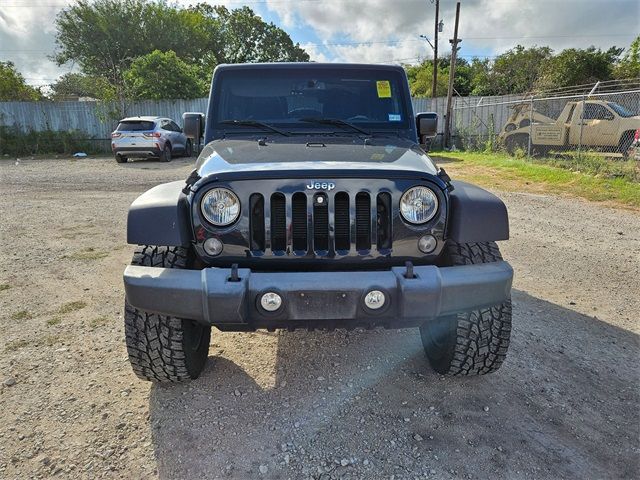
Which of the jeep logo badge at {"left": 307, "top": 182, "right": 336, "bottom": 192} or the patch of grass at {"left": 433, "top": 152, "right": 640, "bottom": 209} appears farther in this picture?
the patch of grass at {"left": 433, "top": 152, "right": 640, "bottom": 209}

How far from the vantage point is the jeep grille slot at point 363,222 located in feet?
7.52

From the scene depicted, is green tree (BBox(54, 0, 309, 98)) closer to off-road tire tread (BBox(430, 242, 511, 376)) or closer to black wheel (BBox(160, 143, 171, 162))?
black wheel (BBox(160, 143, 171, 162))

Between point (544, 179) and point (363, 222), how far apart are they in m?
9.51

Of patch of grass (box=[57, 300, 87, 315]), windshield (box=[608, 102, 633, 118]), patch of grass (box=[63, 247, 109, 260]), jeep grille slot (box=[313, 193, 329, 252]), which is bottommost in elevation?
patch of grass (box=[57, 300, 87, 315])

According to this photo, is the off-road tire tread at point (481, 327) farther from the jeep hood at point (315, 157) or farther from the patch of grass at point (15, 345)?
the patch of grass at point (15, 345)

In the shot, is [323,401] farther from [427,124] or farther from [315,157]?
[427,124]

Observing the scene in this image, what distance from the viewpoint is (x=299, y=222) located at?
2.29 meters

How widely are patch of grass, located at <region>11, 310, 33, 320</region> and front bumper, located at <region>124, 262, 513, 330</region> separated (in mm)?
2114

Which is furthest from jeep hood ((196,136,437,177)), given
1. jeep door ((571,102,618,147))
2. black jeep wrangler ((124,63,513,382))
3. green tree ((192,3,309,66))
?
green tree ((192,3,309,66))

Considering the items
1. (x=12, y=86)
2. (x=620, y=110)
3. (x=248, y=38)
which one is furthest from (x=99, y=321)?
(x=248, y=38)

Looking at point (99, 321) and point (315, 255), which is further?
point (99, 321)

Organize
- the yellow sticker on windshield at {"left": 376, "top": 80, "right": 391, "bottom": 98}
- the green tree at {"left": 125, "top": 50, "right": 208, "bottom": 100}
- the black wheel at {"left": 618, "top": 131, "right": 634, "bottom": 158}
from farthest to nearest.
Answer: the green tree at {"left": 125, "top": 50, "right": 208, "bottom": 100}, the black wheel at {"left": 618, "top": 131, "right": 634, "bottom": 158}, the yellow sticker on windshield at {"left": 376, "top": 80, "right": 391, "bottom": 98}

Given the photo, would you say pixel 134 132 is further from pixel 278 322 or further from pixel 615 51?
pixel 615 51

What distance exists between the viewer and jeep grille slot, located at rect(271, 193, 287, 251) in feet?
7.46
